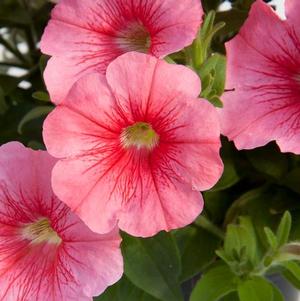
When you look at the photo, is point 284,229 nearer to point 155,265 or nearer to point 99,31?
point 155,265

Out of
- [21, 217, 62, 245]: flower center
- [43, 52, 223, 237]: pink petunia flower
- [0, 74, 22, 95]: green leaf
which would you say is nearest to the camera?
[43, 52, 223, 237]: pink petunia flower

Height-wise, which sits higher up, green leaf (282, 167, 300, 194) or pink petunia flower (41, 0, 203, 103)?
pink petunia flower (41, 0, 203, 103)

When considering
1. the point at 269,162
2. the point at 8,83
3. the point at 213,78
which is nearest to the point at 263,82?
the point at 213,78

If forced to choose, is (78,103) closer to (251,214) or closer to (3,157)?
(3,157)

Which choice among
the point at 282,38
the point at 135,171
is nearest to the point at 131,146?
the point at 135,171

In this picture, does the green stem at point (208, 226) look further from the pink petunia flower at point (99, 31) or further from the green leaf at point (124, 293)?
the pink petunia flower at point (99, 31)

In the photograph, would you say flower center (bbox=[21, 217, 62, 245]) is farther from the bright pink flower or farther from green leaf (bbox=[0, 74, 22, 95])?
green leaf (bbox=[0, 74, 22, 95])

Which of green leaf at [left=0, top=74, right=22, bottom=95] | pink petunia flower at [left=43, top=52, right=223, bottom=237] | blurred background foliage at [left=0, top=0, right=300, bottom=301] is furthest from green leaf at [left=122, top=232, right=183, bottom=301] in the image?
green leaf at [left=0, top=74, right=22, bottom=95]

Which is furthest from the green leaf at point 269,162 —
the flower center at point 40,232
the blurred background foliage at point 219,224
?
the flower center at point 40,232
